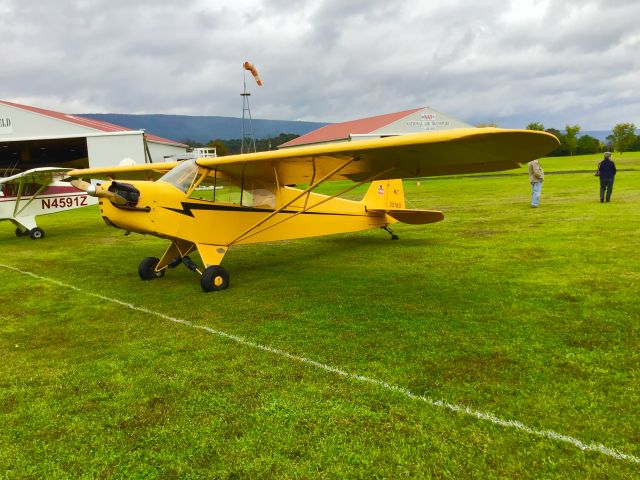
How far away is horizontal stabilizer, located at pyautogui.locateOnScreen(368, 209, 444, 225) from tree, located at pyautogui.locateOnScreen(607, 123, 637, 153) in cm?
11467

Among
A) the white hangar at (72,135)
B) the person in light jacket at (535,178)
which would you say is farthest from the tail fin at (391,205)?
the white hangar at (72,135)

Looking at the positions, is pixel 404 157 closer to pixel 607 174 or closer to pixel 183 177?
pixel 183 177

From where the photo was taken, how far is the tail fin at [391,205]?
34.9ft

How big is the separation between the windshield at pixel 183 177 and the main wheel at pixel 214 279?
4.59 feet

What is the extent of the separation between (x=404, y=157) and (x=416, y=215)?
4.73 m

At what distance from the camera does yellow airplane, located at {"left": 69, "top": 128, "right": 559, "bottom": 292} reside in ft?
17.9

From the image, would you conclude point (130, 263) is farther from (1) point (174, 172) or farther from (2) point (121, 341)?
(2) point (121, 341)

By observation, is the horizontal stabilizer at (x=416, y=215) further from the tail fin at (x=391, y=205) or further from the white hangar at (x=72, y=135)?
the white hangar at (x=72, y=135)

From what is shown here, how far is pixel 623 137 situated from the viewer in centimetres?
10862

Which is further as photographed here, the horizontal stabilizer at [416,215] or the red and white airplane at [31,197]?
the red and white airplane at [31,197]

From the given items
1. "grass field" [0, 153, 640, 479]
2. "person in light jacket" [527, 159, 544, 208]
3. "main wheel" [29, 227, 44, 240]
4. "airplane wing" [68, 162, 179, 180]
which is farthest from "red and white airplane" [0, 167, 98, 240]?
"person in light jacket" [527, 159, 544, 208]

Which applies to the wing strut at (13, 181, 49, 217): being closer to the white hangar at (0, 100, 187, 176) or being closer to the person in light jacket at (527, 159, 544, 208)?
the white hangar at (0, 100, 187, 176)

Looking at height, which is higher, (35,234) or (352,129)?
(352,129)

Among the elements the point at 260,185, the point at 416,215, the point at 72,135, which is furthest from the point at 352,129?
the point at 260,185
